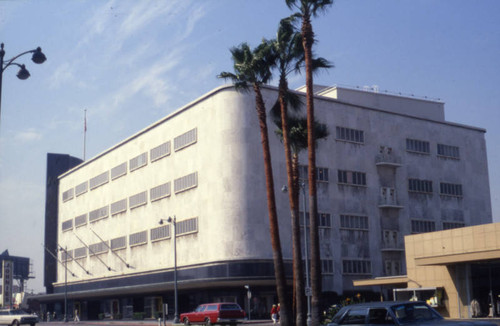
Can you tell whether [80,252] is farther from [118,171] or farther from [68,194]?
[118,171]

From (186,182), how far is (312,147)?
1402 inches

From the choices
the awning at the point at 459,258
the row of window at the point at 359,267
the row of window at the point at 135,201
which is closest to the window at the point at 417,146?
the row of window at the point at 359,267

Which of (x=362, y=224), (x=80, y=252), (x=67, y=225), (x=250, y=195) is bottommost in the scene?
(x=80, y=252)

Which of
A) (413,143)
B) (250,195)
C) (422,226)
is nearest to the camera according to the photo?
(250,195)

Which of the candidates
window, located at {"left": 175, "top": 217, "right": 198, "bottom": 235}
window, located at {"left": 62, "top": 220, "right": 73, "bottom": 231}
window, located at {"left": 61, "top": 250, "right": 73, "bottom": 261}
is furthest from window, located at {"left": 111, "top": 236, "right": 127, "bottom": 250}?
window, located at {"left": 62, "top": 220, "right": 73, "bottom": 231}

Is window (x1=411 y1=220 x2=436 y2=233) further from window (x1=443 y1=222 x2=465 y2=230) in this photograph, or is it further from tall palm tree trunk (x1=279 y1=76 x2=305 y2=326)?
tall palm tree trunk (x1=279 y1=76 x2=305 y2=326)

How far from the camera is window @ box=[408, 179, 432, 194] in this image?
72.1 meters

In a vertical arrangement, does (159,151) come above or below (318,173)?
above

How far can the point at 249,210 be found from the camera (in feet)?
198

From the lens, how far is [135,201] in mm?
75125

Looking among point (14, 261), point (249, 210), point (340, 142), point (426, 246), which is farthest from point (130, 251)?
point (14, 261)

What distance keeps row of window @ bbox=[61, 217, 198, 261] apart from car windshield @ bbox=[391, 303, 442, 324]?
49.3 m

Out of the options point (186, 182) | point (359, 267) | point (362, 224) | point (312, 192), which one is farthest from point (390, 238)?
point (312, 192)

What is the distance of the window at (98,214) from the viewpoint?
3219 inches
